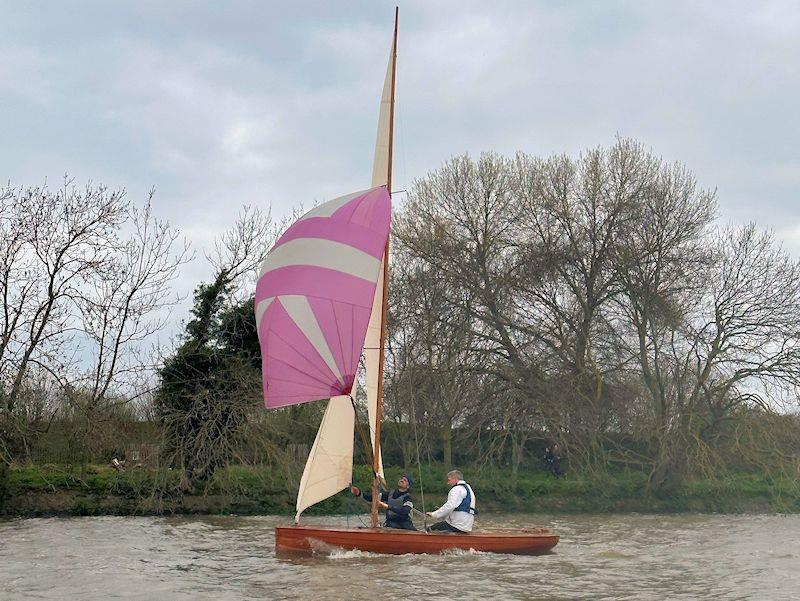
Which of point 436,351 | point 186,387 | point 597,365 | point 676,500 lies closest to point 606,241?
point 597,365

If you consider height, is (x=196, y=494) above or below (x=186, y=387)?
below

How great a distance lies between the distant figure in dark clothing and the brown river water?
608 centimetres

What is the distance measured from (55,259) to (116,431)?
386cm

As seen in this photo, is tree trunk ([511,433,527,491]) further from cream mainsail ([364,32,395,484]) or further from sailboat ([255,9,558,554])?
sailboat ([255,9,558,554])

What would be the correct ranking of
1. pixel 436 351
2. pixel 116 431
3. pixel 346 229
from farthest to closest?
pixel 436 351, pixel 116 431, pixel 346 229

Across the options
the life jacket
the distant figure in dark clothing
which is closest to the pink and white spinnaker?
the life jacket

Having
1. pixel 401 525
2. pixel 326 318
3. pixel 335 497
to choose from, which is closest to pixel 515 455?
pixel 335 497

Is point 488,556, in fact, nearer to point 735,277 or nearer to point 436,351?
point 436,351

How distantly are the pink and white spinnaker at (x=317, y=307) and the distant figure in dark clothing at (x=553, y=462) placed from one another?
1267cm

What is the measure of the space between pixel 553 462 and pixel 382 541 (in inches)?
481

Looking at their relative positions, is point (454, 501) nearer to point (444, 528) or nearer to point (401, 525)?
point (444, 528)

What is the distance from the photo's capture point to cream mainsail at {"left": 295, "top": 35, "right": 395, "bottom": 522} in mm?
13469

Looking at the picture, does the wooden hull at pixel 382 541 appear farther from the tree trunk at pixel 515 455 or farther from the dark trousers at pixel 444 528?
the tree trunk at pixel 515 455

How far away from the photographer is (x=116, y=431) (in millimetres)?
20062
